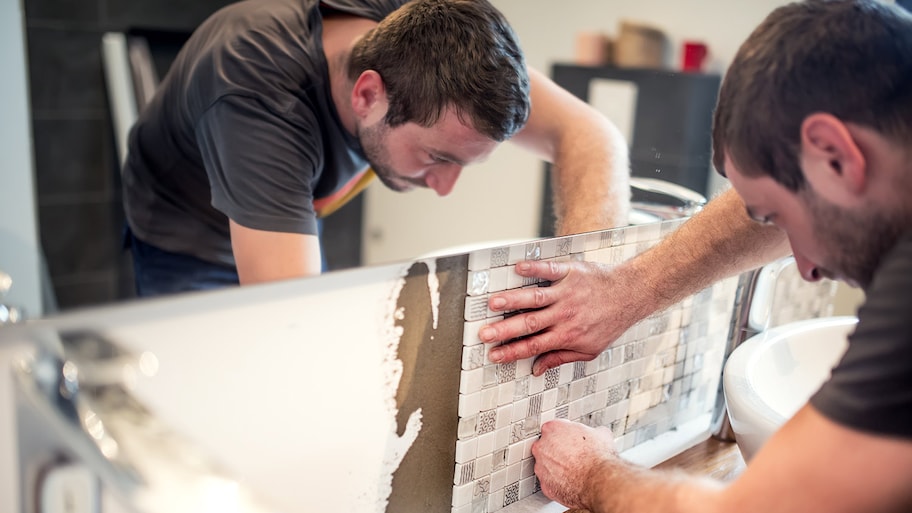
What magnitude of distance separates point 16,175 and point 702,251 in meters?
1.01

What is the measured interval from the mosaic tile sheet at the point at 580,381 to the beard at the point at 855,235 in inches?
15.1

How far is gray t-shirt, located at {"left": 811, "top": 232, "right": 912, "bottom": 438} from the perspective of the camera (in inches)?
30.9

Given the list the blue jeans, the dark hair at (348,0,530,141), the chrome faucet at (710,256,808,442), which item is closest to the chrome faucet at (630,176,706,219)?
the chrome faucet at (710,256,808,442)

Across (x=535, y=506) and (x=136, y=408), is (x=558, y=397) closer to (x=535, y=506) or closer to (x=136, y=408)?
(x=535, y=506)

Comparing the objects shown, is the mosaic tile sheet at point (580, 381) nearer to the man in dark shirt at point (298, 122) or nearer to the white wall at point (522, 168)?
the white wall at point (522, 168)

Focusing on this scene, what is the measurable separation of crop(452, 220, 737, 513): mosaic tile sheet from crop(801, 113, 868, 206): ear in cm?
40

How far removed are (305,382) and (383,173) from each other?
27 centimetres

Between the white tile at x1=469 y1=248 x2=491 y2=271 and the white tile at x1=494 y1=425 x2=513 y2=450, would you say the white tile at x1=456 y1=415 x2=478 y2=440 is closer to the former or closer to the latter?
the white tile at x1=494 y1=425 x2=513 y2=450

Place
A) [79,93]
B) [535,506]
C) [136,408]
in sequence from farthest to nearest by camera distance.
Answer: [535,506]
[136,408]
[79,93]

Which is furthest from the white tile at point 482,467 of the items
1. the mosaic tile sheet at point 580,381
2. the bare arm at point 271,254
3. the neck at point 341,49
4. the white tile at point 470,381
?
the neck at point 341,49

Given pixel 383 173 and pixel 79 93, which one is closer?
pixel 79 93

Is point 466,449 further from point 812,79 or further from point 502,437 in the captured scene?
point 812,79

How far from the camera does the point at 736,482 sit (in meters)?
0.91

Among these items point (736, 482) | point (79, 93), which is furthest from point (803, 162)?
point (79, 93)
